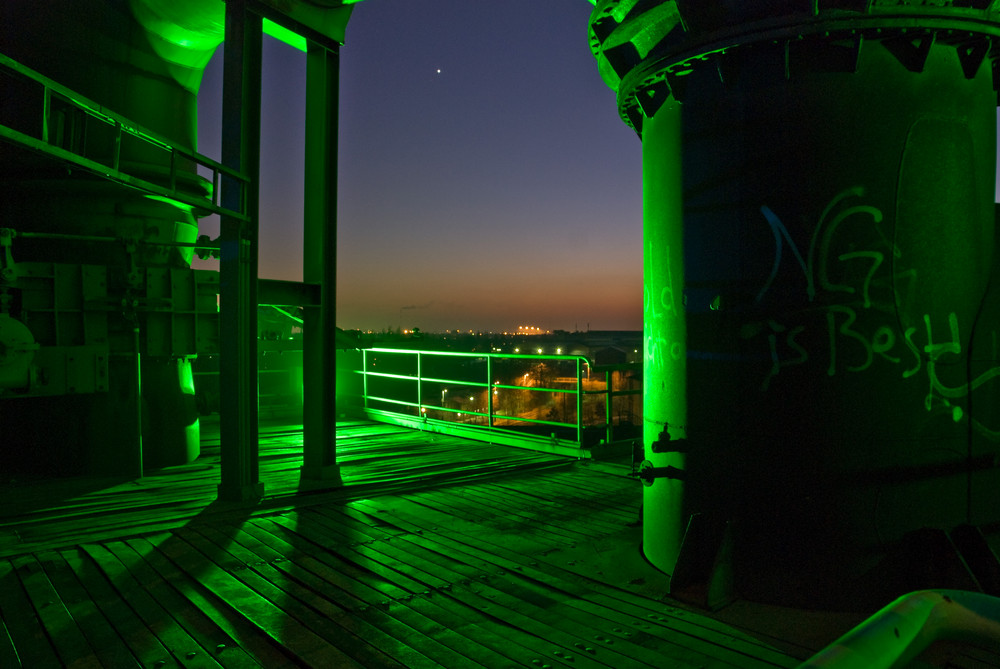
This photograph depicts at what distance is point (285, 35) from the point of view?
623 cm

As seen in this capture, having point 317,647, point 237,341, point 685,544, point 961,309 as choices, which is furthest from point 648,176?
point 237,341

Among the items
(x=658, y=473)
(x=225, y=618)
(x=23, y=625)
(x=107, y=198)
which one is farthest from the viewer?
(x=107, y=198)

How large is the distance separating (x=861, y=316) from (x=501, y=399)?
6349cm

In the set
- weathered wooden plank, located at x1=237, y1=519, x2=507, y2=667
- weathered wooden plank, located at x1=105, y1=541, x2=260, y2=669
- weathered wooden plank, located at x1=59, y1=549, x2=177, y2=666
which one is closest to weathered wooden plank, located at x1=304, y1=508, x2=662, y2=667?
weathered wooden plank, located at x1=237, y1=519, x2=507, y2=667

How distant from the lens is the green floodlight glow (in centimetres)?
603

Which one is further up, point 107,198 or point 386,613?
point 107,198

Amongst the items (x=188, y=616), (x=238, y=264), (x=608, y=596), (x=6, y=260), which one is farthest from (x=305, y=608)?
(x=6, y=260)

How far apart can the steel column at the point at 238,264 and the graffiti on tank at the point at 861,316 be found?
4.43m

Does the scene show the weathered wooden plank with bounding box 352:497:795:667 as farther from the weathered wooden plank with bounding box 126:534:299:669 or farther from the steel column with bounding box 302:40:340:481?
the weathered wooden plank with bounding box 126:534:299:669

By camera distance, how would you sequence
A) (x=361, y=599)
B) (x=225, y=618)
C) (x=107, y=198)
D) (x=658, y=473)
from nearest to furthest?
(x=225, y=618)
(x=361, y=599)
(x=658, y=473)
(x=107, y=198)

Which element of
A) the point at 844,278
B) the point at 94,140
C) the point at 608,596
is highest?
the point at 94,140

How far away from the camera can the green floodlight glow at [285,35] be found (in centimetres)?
603

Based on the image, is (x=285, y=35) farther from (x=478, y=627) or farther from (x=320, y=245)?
(x=478, y=627)

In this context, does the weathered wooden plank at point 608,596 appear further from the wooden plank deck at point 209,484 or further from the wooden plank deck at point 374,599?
the wooden plank deck at point 209,484
